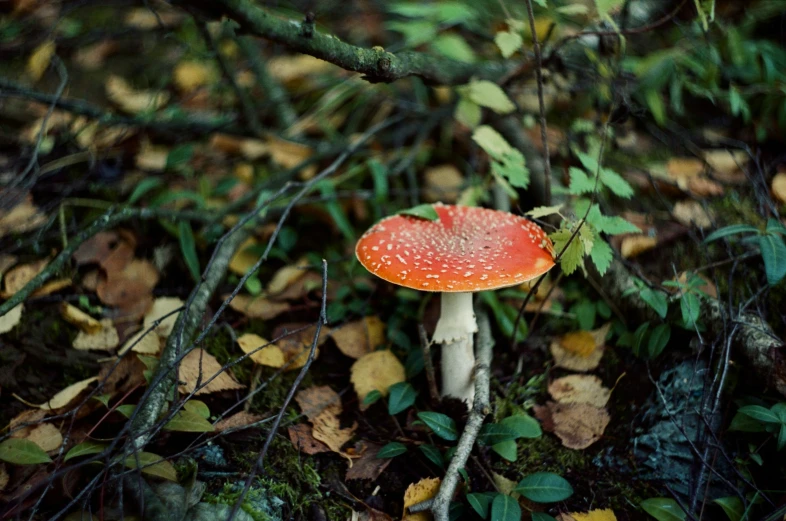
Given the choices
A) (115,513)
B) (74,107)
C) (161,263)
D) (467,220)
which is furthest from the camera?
(74,107)

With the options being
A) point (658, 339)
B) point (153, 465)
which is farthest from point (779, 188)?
point (153, 465)

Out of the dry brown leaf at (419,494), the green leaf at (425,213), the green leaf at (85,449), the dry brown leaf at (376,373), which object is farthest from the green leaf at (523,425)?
the green leaf at (85,449)

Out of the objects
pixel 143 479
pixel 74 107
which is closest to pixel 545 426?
pixel 143 479

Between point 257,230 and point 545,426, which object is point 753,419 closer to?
point 545,426

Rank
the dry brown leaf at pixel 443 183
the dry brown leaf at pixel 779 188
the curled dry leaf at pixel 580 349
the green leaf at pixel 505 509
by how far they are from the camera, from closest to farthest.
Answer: the green leaf at pixel 505 509 < the curled dry leaf at pixel 580 349 < the dry brown leaf at pixel 779 188 < the dry brown leaf at pixel 443 183

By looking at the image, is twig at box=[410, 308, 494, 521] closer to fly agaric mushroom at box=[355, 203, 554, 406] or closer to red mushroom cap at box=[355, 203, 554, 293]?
fly agaric mushroom at box=[355, 203, 554, 406]

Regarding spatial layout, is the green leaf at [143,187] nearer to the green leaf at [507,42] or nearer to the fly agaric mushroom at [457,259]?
the fly agaric mushroom at [457,259]

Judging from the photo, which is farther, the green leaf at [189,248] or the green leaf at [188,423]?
the green leaf at [189,248]
